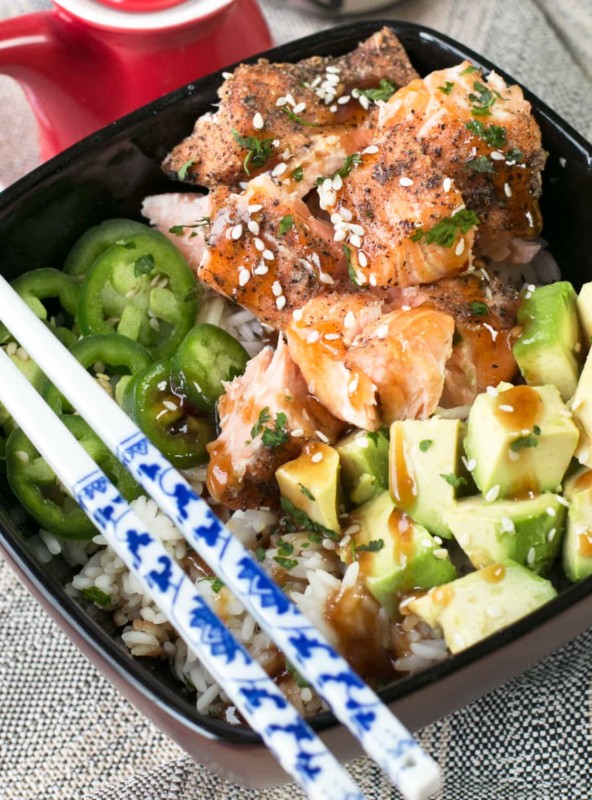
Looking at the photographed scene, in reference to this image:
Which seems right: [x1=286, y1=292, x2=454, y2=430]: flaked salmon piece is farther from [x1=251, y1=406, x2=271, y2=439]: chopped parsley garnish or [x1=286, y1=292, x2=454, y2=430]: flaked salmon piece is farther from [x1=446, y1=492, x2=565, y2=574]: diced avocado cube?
[x1=446, y1=492, x2=565, y2=574]: diced avocado cube

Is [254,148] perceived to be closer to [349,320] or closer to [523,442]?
[349,320]

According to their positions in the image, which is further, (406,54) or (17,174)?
(17,174)

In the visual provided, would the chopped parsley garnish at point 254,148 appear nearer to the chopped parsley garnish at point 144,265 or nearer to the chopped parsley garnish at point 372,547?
the chopped parsley garnish at point 144,265

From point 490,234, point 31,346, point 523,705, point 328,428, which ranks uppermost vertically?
point 31,346

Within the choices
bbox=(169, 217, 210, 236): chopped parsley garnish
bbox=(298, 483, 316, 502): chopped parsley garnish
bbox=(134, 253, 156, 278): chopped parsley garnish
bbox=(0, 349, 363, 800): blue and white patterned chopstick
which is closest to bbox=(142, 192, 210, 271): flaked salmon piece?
bbox=(169, 217, 210, 236): chopped parsley garnish

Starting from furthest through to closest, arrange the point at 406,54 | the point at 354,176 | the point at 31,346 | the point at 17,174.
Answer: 1. the point at 17,174
2. the point at 406,54
3. the point at 354,176
4. the point at 31,346

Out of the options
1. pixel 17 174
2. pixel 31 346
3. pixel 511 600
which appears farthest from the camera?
pixel 17 174

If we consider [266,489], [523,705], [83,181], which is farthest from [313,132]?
[523,705]

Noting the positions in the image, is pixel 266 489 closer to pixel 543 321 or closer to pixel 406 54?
pixel 543 321
